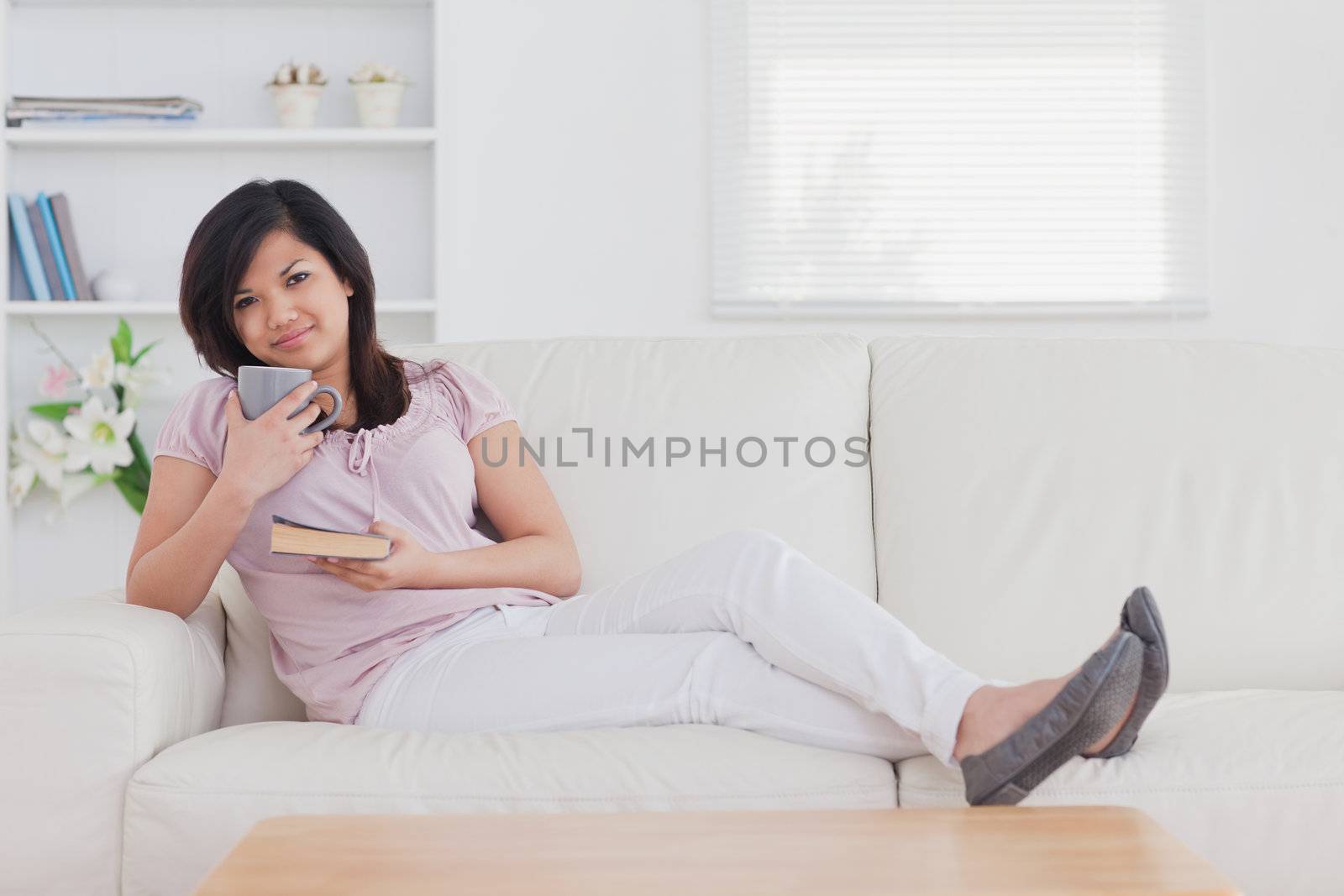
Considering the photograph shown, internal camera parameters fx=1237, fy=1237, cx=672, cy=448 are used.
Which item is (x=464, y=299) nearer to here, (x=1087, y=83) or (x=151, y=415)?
(x=151, y=415)

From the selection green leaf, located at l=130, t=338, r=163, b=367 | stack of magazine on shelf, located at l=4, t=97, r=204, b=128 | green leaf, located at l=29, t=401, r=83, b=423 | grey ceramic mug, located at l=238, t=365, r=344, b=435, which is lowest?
green leaf, located at l=29, t=401, r=83, b=423

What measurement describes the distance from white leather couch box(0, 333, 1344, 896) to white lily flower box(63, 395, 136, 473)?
1256 mm

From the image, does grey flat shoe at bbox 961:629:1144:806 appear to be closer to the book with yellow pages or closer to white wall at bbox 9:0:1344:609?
the book with yellow pages

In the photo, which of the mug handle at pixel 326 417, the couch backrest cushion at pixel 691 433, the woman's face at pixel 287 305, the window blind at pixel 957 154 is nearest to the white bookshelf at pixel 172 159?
the window blind at pixel 957 154

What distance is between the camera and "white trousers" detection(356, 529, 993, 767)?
130 centimetres

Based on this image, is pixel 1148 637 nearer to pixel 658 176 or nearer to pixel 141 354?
pixel 658 176

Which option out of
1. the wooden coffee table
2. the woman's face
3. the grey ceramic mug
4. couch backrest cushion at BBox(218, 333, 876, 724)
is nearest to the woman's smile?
the woman's face

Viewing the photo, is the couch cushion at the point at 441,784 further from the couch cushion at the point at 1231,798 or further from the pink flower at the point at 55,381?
the pink flower at the point at 55,381

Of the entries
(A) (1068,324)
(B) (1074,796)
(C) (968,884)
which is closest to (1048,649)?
(B) (1074,796)

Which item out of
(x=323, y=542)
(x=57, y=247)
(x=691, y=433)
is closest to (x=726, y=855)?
(x=323, y=542)

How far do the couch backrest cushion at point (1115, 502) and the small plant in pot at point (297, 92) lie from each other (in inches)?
69.7

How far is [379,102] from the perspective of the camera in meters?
3.01

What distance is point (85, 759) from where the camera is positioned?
1.32 metres

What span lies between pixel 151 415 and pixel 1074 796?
2.53 metres
